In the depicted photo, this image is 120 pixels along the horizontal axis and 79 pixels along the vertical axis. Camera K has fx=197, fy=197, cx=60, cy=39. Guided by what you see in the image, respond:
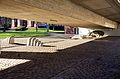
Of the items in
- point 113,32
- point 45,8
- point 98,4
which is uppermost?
point 98,4

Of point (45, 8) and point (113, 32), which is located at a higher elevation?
point (45, 8)

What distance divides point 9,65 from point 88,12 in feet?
34.7

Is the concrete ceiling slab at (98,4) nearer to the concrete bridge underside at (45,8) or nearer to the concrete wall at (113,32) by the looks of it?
the concrete bridge underside at (45,8)

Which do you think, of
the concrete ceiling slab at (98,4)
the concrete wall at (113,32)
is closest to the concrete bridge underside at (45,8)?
the concrete ceiling slab at (98,4)

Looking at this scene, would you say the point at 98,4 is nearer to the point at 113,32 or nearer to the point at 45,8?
the point at 45,8

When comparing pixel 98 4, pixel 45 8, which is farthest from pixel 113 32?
pixel 45 8

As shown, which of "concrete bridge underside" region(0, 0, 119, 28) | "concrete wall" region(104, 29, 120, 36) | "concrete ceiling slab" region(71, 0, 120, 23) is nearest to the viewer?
"concrete bridge underside" region(0, 0, 119, 28)

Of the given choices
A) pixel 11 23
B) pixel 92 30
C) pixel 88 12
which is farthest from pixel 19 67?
pixel 11 23

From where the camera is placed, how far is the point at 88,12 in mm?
18609

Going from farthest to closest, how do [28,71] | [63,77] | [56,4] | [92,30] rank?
[92,30]
[56,4]
[28,71]
[63,77]

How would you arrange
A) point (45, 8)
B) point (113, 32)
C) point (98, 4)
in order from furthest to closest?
point (113, 32) < point (98, 4) < point (45, 8)

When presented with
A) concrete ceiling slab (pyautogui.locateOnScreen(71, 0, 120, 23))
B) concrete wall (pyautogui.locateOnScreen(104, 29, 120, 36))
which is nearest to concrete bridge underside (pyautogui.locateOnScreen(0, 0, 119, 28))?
concrete ceiling slab (pyautogui.locateOnScreen(71, 0, 120, 23))

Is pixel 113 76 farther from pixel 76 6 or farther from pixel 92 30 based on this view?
pixel 92 30

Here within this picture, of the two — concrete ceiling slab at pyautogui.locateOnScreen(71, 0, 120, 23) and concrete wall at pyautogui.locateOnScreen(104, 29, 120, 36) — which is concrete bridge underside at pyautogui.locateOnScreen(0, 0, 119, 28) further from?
concrete wall at pyautogui.locateOnScreen(104, 29, 120, 36)
